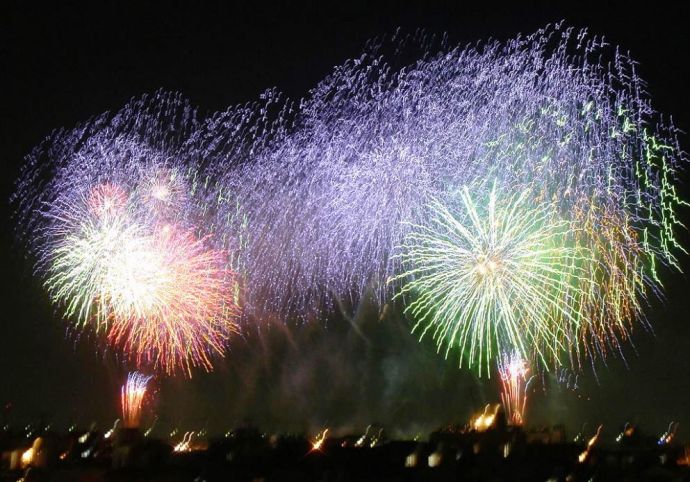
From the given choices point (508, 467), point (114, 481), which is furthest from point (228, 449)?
point (508, 467)

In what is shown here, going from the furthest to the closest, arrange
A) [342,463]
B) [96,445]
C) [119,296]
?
[119,296] → [96,445] → [342,463]

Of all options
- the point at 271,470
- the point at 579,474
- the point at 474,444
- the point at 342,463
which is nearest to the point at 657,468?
the point at 579,474

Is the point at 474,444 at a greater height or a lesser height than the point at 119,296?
lesser

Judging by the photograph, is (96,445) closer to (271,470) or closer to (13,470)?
(13,470)

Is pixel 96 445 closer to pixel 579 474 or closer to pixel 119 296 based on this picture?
pixel 119 296

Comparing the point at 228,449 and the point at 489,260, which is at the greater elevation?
the point at 489,260

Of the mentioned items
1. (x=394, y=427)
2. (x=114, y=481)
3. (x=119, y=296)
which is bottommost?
(x=114, y=481)

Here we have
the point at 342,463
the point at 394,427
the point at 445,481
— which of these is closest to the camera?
the point at 445,481

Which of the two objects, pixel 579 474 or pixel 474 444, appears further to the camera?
pixel 474 444

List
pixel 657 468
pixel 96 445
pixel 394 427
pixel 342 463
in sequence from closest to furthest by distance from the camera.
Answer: pixel 657 468, pixel 342 463, pixel 96 445, pixel 394 427
